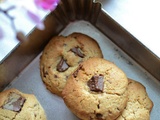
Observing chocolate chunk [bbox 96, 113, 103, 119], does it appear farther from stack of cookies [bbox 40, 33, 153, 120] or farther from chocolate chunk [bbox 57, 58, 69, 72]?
chocolate chunk [bbox 57, 58, 69, 72]

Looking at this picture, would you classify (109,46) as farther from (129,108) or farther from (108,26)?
(129,108)

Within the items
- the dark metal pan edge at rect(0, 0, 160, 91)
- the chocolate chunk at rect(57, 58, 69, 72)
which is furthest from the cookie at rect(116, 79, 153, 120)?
the chocolate chunk at rect(57, 58, 69, 72)

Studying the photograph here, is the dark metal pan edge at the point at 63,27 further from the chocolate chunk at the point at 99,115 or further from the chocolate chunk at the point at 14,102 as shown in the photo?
the chocolate chunk at the point at 99,115

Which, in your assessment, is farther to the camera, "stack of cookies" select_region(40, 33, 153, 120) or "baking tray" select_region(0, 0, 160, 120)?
"baking tray" select_region(0, 0, 160, 120)

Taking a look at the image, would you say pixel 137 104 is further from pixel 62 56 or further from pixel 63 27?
pixel 63 27

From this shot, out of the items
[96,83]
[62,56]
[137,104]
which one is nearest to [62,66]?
[62,56]

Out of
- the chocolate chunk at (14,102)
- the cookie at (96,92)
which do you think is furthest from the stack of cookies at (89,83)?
the chocolate chunk at (14,102)
